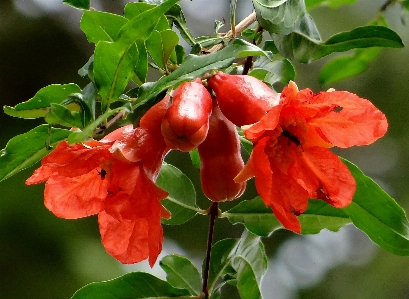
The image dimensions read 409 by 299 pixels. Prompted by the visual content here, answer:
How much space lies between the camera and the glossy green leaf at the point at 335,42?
67 centimetres

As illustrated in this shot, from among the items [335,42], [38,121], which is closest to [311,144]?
[335,42]

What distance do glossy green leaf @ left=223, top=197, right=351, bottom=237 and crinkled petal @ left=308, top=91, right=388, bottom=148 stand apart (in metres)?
0.24

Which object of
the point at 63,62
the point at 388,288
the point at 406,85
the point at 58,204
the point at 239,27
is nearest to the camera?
the point at 58,204

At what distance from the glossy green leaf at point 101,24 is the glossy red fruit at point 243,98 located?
155 millimetres

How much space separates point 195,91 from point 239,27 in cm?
28

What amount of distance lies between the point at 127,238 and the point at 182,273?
324 millimetres

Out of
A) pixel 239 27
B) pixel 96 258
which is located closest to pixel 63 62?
pixel 96 258

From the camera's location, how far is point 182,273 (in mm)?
980

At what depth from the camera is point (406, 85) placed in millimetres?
2057

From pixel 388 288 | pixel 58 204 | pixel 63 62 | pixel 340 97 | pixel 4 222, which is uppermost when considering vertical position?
pixel 340 97

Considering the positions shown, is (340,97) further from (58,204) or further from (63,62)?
(63,62)

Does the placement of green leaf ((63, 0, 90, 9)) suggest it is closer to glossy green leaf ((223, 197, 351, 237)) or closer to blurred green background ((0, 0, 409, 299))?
glossy green leaf ((223, 197, 351, 237))

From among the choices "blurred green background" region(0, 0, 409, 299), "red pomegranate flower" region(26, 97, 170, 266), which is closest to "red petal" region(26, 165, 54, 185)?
"red pomegranate flower" region(26, 97, 170, 266)

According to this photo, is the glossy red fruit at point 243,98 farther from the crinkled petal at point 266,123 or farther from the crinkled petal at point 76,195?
the crinkled petal at point 76,195
